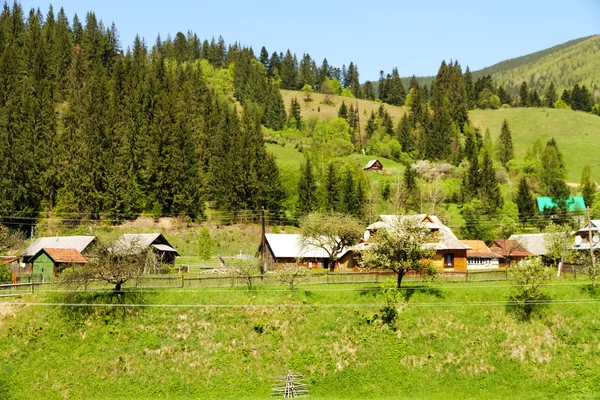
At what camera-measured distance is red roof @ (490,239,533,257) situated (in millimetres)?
71644

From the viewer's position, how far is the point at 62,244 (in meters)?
61.2

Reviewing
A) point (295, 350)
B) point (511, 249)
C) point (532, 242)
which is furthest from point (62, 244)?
point (532, 242)

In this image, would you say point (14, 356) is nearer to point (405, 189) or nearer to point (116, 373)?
point (116, 373)

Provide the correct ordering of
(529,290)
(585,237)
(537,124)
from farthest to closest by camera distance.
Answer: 1. (537,124)
2. (585,237)
3. (529,290)

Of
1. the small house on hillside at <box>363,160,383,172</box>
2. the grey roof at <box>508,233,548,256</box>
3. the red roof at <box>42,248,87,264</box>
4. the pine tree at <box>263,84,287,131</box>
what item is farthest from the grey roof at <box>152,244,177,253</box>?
the pine tree at <box>263,84,287,131</box>

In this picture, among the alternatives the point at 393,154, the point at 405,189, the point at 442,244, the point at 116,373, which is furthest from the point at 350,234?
the point at 393,154

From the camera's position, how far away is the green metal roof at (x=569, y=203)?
323 ft

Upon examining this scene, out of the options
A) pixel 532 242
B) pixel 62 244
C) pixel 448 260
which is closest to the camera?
pixel 448 260

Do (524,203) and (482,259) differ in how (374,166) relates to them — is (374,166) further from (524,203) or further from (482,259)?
(482,259)

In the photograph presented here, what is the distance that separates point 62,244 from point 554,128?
152080 mm

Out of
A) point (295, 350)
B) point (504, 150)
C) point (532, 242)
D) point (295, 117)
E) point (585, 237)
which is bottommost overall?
point (295, 350)

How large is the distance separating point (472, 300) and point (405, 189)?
5972 centimetres

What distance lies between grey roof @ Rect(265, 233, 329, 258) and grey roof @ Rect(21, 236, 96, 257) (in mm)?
19487

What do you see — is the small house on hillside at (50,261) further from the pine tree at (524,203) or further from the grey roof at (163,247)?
the pine tree at (524,203)
